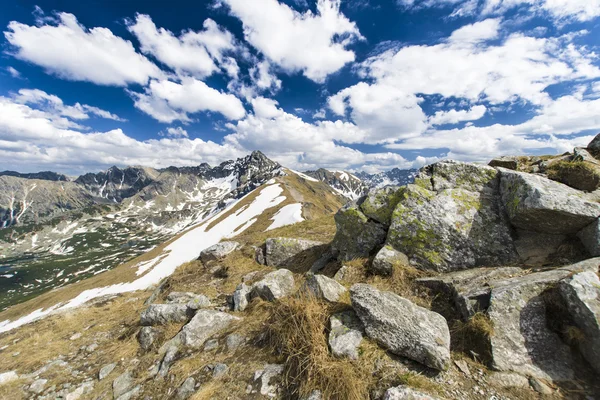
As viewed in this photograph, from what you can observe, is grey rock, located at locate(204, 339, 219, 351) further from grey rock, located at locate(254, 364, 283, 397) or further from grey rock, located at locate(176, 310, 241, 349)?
grey rock, located at locate(254, 364, 283, 397)

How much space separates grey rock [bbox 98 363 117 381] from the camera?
289 inches

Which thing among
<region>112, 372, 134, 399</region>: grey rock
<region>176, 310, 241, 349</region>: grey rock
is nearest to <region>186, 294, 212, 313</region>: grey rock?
<region>176, 310, 241, 349</region>: grey rock

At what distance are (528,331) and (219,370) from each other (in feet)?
22.0

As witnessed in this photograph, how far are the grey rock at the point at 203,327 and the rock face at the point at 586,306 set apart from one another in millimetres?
8051

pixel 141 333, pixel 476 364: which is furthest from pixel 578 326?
pixel 141 333

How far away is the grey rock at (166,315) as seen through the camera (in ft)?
29.5

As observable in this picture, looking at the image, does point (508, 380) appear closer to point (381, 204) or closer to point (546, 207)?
point (546, 207)

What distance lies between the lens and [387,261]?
28.0 ft

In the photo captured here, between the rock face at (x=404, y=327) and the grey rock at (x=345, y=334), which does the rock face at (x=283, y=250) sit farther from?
the rock face at (x=404, y=327)

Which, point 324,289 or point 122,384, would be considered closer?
point 122,384

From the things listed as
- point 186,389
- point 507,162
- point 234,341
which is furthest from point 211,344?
point 507,162

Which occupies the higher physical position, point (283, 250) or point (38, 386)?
point (283, 250)

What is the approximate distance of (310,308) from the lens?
6082mm

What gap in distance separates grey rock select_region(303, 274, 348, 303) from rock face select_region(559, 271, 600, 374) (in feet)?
15.2
